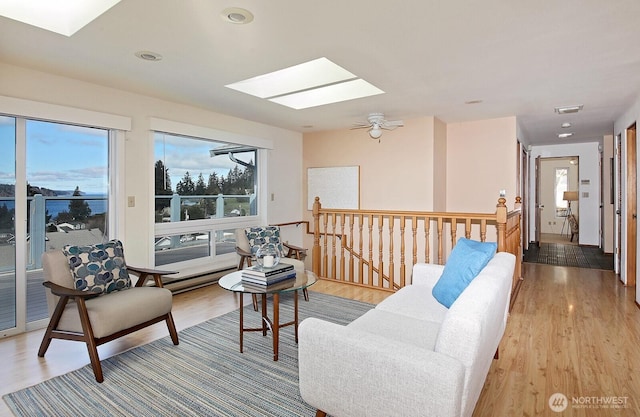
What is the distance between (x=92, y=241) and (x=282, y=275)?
2.25m

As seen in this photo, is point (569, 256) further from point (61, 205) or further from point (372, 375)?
point (61, 205)

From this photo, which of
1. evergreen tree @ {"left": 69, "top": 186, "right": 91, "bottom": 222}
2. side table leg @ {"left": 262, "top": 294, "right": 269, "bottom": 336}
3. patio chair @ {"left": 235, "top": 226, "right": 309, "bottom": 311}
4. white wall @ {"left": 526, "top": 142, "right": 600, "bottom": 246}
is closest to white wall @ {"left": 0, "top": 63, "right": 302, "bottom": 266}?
evergreen tree @ {"left": 69, "top": 186, "right": 91, "bottom": 222}

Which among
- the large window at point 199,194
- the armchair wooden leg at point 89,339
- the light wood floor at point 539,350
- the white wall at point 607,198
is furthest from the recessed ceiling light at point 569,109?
the armchair wooden leg at point 89,339

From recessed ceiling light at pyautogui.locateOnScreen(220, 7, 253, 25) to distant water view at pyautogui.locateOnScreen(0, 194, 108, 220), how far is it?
256 cm

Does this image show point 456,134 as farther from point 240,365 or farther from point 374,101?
point 240,365

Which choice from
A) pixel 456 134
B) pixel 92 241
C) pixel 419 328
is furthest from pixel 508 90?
pixel 92 241

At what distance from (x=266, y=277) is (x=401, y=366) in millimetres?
1483

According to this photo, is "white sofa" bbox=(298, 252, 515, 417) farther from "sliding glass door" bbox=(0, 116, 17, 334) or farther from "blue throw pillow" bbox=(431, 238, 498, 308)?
"sliding glass door" bbox=(0, 116, 17, 334)

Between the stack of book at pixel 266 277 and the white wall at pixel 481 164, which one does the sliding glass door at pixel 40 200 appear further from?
the white wall at pixel 481 164

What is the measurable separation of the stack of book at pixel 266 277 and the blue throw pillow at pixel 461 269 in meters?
1.15

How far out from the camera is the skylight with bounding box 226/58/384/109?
141 inches

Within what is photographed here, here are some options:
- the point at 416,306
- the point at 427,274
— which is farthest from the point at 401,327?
the point at 427,274

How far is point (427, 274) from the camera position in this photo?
2.85m

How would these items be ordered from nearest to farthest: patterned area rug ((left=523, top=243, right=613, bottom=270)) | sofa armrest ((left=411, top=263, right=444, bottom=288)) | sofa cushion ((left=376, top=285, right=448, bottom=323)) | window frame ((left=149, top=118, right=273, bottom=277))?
sofa cushion ((left=376, top=285, right=448, bottom=323))
sofa armrest ((left=411, top=263, right=444, bottom=288))
window frame ((left=149, top=118, right=273, bottom=277))
patterned area rug ((left=523, top=243, right=613, bottom=270))
